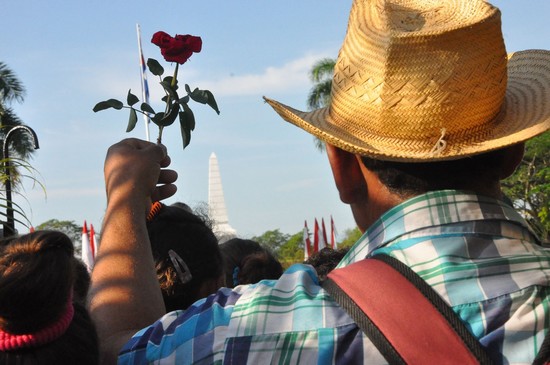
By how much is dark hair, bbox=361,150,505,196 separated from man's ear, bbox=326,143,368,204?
62 mm

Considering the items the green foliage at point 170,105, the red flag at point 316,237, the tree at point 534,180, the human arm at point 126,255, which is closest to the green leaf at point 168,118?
the green foliage at point 170,105

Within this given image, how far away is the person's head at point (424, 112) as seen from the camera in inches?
69.3

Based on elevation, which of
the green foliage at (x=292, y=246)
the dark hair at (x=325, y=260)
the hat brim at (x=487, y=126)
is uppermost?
the green foliage at (x=292, y=246)

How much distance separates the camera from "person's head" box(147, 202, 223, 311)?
115 inches

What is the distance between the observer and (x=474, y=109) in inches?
72.7

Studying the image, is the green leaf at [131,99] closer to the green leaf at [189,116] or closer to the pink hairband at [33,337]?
the green leaf at [189,116]

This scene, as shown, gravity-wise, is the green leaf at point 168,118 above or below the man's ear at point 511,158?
above

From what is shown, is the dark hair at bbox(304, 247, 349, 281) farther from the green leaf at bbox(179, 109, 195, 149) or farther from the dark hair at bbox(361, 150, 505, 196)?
the dark hair at bbox(361, 150, 505, 196)

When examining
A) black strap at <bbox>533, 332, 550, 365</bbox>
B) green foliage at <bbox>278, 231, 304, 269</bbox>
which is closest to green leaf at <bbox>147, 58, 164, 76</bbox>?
black strap at <bbox>533, 332, 550, 365</bbox>

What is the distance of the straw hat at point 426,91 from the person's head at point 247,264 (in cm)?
228

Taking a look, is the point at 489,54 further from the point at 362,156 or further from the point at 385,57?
the point at 362,156

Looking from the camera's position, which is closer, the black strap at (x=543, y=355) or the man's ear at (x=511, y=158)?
the black strap at (x=543, y=355)

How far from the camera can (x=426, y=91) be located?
5.97 feet

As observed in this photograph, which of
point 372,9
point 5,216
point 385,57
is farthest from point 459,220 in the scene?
point 5,216
